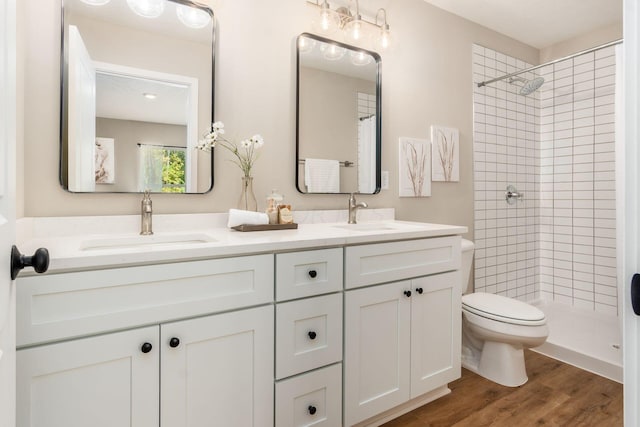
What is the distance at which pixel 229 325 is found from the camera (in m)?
1.17

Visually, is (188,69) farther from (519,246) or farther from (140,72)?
(519,246)

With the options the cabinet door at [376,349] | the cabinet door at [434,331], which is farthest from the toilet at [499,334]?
the cabinet door at [376,349]

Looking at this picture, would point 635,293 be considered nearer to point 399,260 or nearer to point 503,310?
point 399,260

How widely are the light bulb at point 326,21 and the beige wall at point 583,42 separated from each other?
7.50 feet

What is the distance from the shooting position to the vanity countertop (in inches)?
38.7

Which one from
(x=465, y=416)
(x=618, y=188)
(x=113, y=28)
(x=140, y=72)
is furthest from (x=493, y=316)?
(x=113, y=28)

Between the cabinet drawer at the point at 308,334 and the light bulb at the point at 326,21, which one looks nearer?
the cabinet drawer at the point at 308,334

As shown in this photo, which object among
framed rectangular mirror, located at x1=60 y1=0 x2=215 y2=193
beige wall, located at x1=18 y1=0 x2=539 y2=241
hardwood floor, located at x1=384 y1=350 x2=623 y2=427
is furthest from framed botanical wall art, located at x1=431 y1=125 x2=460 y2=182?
framed rectangular mirror, located at x1=60 y1=0 x2=215 y2=193

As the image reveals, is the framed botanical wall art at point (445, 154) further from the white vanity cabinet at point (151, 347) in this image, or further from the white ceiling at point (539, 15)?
the white vanity cabinet at point (151, 347)

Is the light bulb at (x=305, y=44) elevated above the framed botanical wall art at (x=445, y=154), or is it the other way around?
the light bulb at (x=305, y=44)

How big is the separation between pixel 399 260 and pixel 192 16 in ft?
4.83

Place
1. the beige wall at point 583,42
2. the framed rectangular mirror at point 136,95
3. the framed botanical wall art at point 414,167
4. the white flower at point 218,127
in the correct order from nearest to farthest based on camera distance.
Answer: the framed rectangular mirror at point 136,95
the white flower at point 218,127
the framed botanical wall art at point 414,167
the beige wall at point 583,42

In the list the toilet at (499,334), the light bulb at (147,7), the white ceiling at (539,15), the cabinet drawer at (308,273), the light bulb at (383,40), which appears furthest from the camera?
the white ceiling at (539,15)

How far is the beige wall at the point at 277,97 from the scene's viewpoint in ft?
4.42
